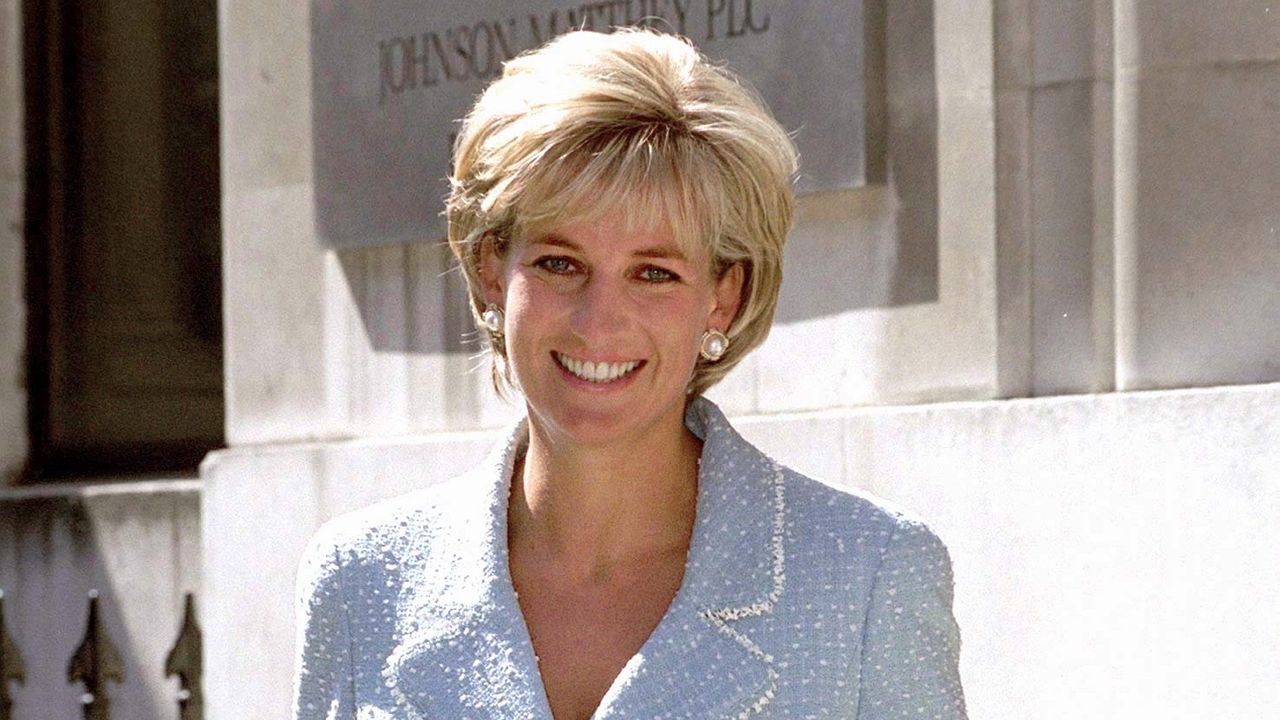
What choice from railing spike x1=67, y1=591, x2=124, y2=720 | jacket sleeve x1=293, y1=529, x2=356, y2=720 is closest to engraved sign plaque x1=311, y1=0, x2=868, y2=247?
railing spike x1=67, y1=591, x2=124, y2=720

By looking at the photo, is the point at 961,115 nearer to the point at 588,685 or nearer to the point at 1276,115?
the point at 1276,115

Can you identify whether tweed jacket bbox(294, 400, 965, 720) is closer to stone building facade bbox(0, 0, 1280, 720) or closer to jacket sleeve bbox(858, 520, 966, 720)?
jacket sleeve bbox(858, 520, 966, 720)

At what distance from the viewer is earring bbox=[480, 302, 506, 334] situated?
3330 millimetres

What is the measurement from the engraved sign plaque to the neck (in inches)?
84.5

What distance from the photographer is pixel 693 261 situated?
3.09m

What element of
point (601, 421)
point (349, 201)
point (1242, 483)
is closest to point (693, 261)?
point (601, 421)

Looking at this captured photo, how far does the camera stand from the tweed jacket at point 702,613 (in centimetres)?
300

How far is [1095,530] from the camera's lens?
16.4 feet

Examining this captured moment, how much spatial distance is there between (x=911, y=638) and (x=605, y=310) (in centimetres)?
54

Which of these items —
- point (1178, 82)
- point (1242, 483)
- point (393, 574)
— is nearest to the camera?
point (393, 574)

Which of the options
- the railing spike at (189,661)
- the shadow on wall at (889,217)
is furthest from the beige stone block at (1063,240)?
the railing spike at (189,661)

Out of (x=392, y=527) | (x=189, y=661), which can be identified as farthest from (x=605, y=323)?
(x=189, y=661)

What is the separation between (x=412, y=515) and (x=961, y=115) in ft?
7.61

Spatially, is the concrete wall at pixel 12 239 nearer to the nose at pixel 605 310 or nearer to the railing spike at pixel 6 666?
the railing spike at pixel 6 666
